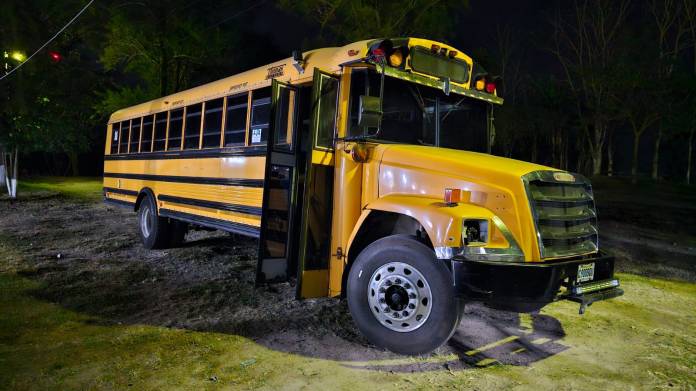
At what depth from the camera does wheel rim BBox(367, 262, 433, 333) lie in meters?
3.60

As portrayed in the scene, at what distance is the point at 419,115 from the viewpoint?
4570 millimetres

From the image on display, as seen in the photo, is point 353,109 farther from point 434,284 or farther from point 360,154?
point 434,284

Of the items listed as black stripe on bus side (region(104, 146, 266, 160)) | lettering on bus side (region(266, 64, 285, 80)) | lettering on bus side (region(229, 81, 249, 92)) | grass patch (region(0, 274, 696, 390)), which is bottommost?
grass patch (region(0, 274, 696, 390))

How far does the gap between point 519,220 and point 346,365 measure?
1.69m

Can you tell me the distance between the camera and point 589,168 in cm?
3797

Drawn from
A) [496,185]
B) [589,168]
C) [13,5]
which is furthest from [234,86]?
[589,168]

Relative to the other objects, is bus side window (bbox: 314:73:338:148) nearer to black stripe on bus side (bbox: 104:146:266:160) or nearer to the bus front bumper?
black stripe on bus side (bbox: 104:146:266:160)

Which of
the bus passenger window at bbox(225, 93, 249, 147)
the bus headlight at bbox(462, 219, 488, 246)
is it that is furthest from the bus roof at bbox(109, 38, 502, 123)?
the bus headlight at bbox(462, 219, 488, 246)

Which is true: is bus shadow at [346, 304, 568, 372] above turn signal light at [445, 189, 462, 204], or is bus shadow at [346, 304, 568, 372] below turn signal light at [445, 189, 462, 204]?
below

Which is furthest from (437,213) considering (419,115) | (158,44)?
(158,44)

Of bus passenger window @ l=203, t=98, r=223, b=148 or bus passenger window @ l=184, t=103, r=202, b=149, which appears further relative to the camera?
bus passenger window @ l=184, t=103, r=202, b=149

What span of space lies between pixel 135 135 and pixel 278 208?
5.30 meters

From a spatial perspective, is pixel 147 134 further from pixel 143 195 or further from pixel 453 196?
pixel 453 196

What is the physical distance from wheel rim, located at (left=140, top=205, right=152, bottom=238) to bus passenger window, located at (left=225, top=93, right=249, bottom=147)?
111 inches
